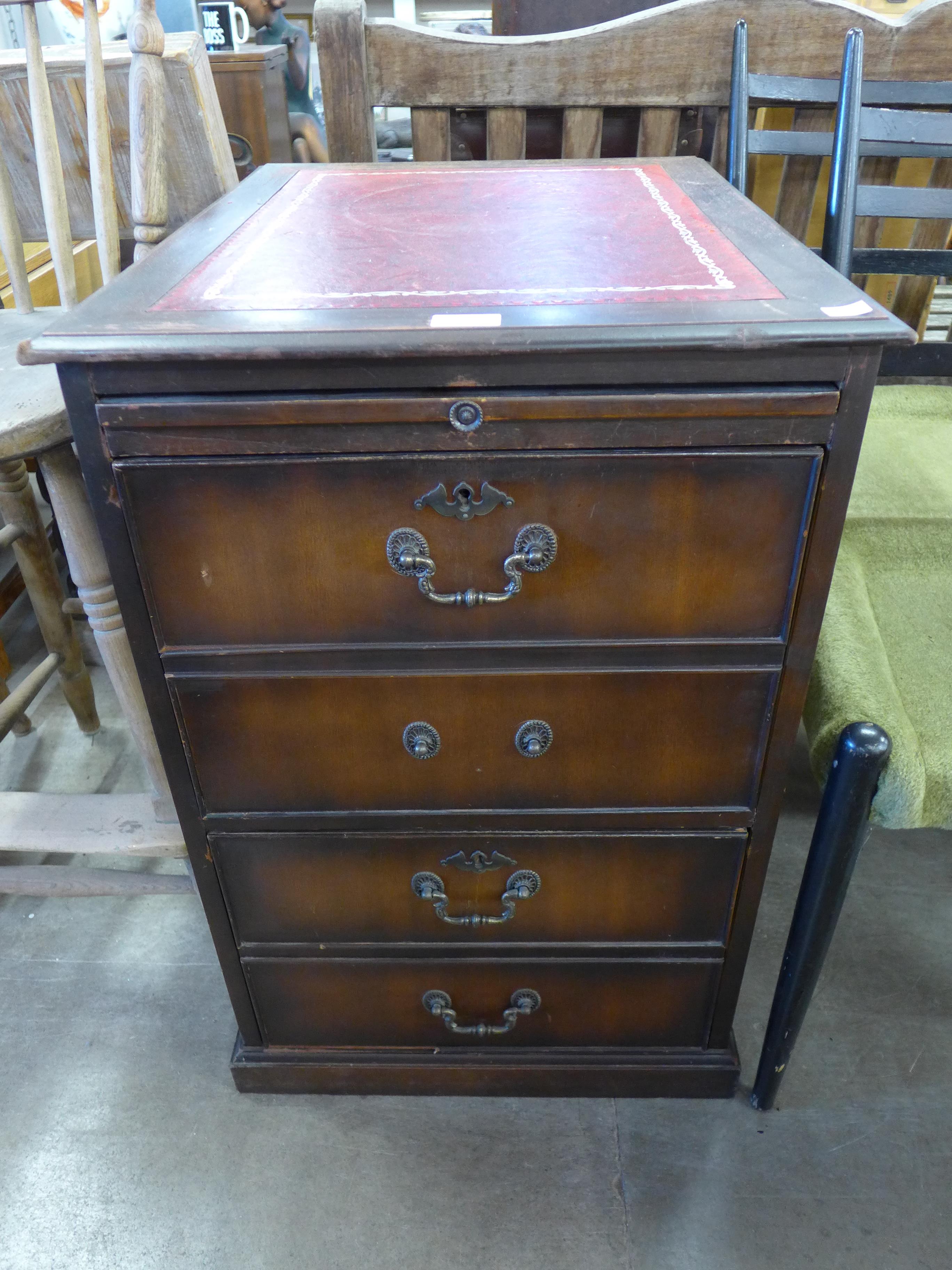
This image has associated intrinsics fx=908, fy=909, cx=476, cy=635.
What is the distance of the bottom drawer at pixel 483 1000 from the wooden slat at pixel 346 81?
1083 millimetres

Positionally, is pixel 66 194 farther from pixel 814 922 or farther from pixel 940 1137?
pixel 940 1137

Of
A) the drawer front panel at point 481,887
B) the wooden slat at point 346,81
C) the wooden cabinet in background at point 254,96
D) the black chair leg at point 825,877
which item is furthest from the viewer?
the wooden cabinet in background at point 254,96

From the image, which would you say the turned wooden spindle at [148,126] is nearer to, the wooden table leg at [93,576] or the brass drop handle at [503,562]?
the wooden table leg at [93,576]

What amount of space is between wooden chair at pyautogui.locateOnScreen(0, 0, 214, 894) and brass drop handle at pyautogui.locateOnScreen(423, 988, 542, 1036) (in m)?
0.38

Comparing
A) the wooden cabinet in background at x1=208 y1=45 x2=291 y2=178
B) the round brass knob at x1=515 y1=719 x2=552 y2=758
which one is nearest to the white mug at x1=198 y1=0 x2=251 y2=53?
the wooden cabinet in background at x1=208 y1=45 x2=291 y2=178

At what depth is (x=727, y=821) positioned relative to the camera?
0.87 metres

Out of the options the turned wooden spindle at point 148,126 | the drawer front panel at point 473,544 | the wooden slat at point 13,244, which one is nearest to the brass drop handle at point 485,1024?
the drawer front panel at point 473,544

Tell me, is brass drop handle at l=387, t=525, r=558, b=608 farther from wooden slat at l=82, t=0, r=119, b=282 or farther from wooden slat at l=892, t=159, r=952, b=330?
wooden slat at l=892, t=159, r=952, b=330

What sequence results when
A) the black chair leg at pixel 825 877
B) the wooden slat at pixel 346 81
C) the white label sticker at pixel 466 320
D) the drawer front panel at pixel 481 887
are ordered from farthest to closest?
the wooden slat at pixel 346 81 → the drawer front panel at pixel 481 887 → the black chair leg at pixel 825 877 → the white label sticker at pixel 466 320

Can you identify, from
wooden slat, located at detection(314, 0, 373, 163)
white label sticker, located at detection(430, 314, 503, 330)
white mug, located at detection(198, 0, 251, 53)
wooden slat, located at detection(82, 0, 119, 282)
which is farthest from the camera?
white mug, located at detection(198, 0, 251, 53)

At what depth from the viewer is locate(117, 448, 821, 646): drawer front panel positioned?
2.24 ft

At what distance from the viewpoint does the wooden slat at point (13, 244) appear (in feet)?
3.67

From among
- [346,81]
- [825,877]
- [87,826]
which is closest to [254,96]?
[346,81]

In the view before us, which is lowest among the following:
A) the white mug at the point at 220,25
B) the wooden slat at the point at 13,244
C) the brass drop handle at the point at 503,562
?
the brass drop handle at the point at 503,562
